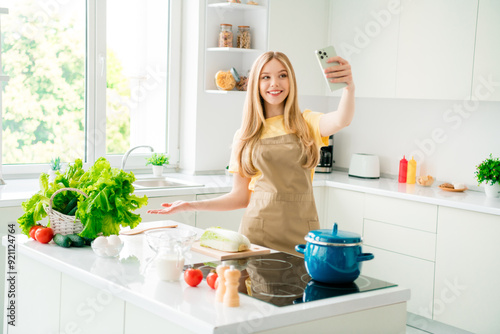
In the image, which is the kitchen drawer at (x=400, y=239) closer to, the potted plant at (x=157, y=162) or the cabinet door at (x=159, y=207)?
the cabinet door at (x=159, y=207)

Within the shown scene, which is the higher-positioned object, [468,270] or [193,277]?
[193,277]

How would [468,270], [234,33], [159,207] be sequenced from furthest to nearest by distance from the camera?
[234,33] → [159,207] → [468,270]

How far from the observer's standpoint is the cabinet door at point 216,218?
3.82 m

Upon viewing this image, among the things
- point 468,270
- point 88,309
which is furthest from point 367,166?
point 88,309

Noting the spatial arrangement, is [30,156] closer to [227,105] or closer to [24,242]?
[227,105]

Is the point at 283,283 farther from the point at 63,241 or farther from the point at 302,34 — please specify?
the point at 302,34

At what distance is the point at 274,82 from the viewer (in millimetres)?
2562

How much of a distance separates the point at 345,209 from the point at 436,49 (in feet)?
3.80

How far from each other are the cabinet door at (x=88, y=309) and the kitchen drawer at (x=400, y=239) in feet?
7.67

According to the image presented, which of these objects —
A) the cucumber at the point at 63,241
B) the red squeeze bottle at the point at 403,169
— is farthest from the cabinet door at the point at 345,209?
the cucumber at the point at 63,241

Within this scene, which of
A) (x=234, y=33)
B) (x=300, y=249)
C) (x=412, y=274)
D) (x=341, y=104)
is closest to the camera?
(x=300, y=249)

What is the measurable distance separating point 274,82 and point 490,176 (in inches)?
71.8

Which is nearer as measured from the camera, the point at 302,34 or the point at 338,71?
the point at 338,71

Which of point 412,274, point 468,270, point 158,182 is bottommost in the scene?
point 412,274
